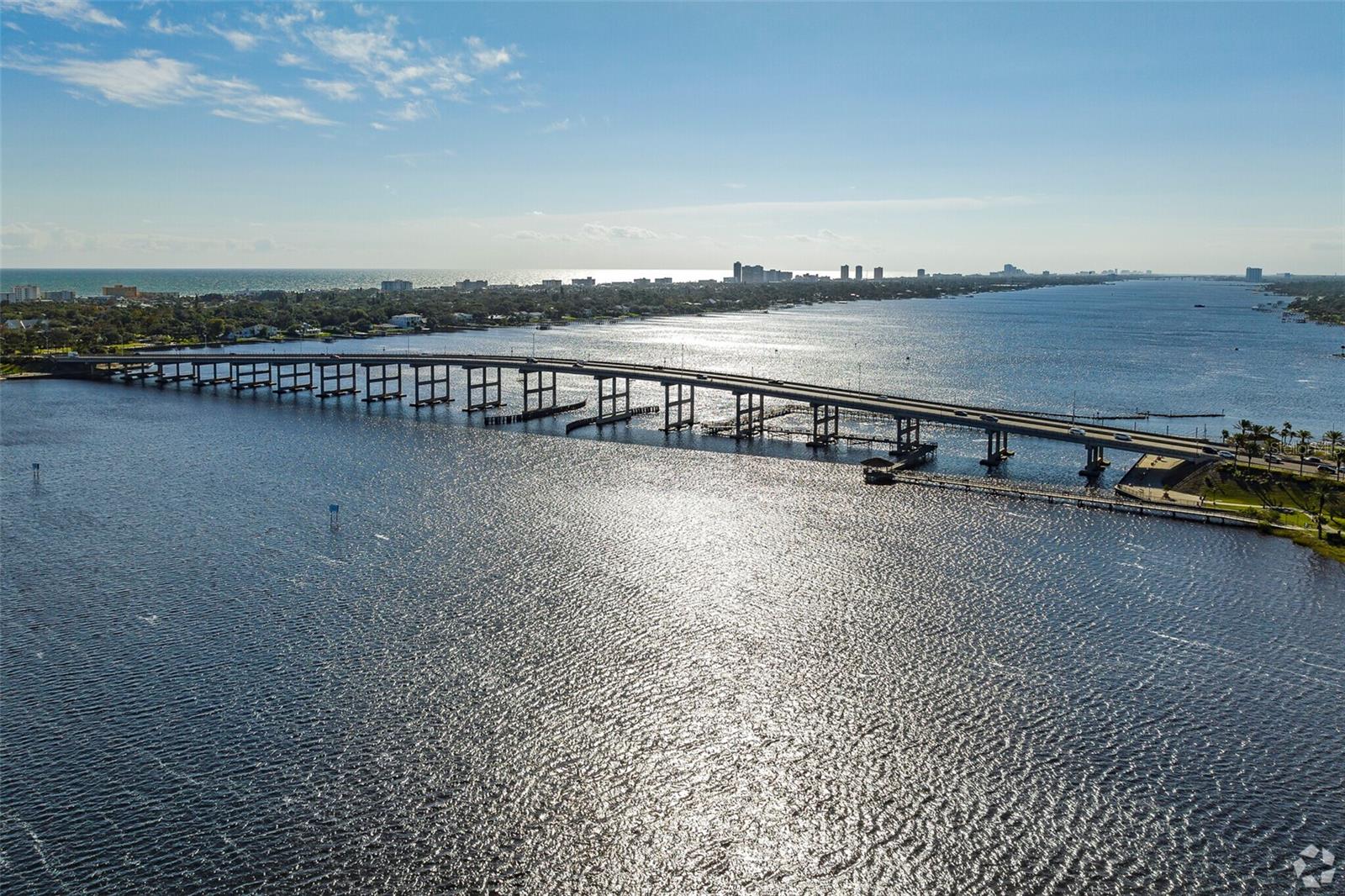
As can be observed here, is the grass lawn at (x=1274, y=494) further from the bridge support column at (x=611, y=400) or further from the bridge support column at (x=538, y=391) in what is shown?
the bridge support column at (x=538, y=391)

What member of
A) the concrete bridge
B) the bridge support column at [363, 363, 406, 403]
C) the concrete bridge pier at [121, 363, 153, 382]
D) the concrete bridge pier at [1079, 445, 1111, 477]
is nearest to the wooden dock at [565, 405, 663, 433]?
the concrete bridge

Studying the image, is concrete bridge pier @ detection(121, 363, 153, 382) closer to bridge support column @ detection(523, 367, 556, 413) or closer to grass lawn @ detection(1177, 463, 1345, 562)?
bridge support column @ detection(523, 367, 556, 413)

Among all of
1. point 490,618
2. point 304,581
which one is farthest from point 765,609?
point 304,581

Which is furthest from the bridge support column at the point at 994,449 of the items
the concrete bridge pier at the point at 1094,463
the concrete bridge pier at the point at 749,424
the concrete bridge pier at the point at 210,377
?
the concrete bridge pier at the point at 210,377

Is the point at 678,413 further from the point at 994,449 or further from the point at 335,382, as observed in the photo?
the point at 335,382

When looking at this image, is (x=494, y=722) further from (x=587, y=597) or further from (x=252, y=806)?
(x=587, y=597)
